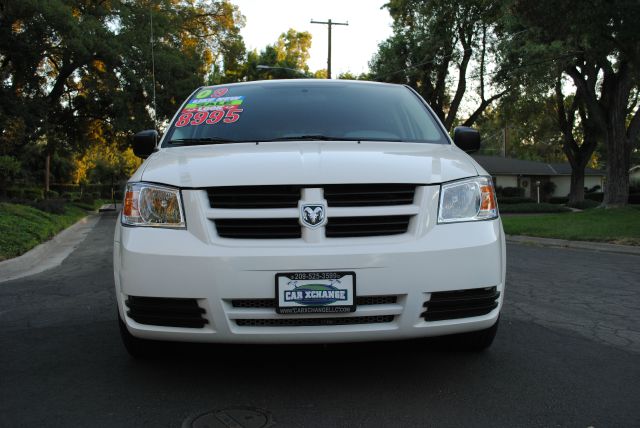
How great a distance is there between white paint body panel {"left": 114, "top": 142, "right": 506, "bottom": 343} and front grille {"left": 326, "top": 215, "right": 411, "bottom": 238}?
4 cm

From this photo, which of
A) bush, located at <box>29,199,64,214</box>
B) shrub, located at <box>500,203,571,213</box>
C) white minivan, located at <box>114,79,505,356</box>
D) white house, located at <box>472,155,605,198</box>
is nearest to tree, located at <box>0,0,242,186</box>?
bush, located at <box>29,199,64,214</box>

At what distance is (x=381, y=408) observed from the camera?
276 cm

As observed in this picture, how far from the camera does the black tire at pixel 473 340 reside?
3.46 metres

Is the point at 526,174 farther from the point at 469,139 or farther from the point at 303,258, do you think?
the point at 303,258

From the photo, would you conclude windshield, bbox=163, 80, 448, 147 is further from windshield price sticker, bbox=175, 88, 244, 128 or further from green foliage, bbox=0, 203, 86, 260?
green foliage, bbox=0, 203, 86, 260

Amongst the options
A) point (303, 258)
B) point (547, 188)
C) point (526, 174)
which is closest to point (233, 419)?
point (303, 258)

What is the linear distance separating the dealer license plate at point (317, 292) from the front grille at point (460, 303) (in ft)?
1.29

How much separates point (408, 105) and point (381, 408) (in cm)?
242

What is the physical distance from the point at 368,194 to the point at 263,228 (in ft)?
1.76

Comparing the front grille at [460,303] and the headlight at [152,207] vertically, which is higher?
the headlight at [152,207]

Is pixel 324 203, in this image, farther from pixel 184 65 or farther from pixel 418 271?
pixel 184 65

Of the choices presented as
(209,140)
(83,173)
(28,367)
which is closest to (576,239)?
(209,140)

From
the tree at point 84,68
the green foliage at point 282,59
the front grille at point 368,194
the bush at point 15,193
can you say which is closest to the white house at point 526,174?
the green foliage at point 282,59

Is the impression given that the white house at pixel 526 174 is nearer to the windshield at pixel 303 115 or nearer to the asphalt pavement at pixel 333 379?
the windshield at pixel 303 115
